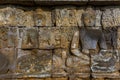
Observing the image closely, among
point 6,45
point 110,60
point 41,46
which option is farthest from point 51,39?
point 110,60


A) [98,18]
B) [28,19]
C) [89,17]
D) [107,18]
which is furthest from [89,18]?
[28,19]

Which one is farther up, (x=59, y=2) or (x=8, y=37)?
(x=59, y=2)

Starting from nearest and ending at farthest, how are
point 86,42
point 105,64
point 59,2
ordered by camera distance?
point 59,2, point 105,64, point 86,42

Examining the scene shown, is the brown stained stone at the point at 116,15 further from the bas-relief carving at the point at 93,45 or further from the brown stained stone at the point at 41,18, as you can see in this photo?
the brown stained stone at the point at 41,18

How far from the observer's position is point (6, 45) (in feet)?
16.6

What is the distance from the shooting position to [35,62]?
5.02 m

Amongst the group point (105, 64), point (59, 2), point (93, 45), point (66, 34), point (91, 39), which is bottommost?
point (105, 64)

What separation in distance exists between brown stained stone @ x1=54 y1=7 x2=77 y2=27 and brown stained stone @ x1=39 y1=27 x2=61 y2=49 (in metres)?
0.16

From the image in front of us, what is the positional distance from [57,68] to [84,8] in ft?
4.26

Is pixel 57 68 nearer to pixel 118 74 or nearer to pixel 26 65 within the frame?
pixel 26 65

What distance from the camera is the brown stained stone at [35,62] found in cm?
500

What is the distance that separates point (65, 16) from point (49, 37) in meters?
0.52

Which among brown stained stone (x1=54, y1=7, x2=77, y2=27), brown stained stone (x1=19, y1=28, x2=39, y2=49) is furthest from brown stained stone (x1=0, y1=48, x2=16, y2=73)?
brown stained stone (x1=54, y1=7, x2=77, y2=27)

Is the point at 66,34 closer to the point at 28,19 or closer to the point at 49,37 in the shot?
the point at 49,37
